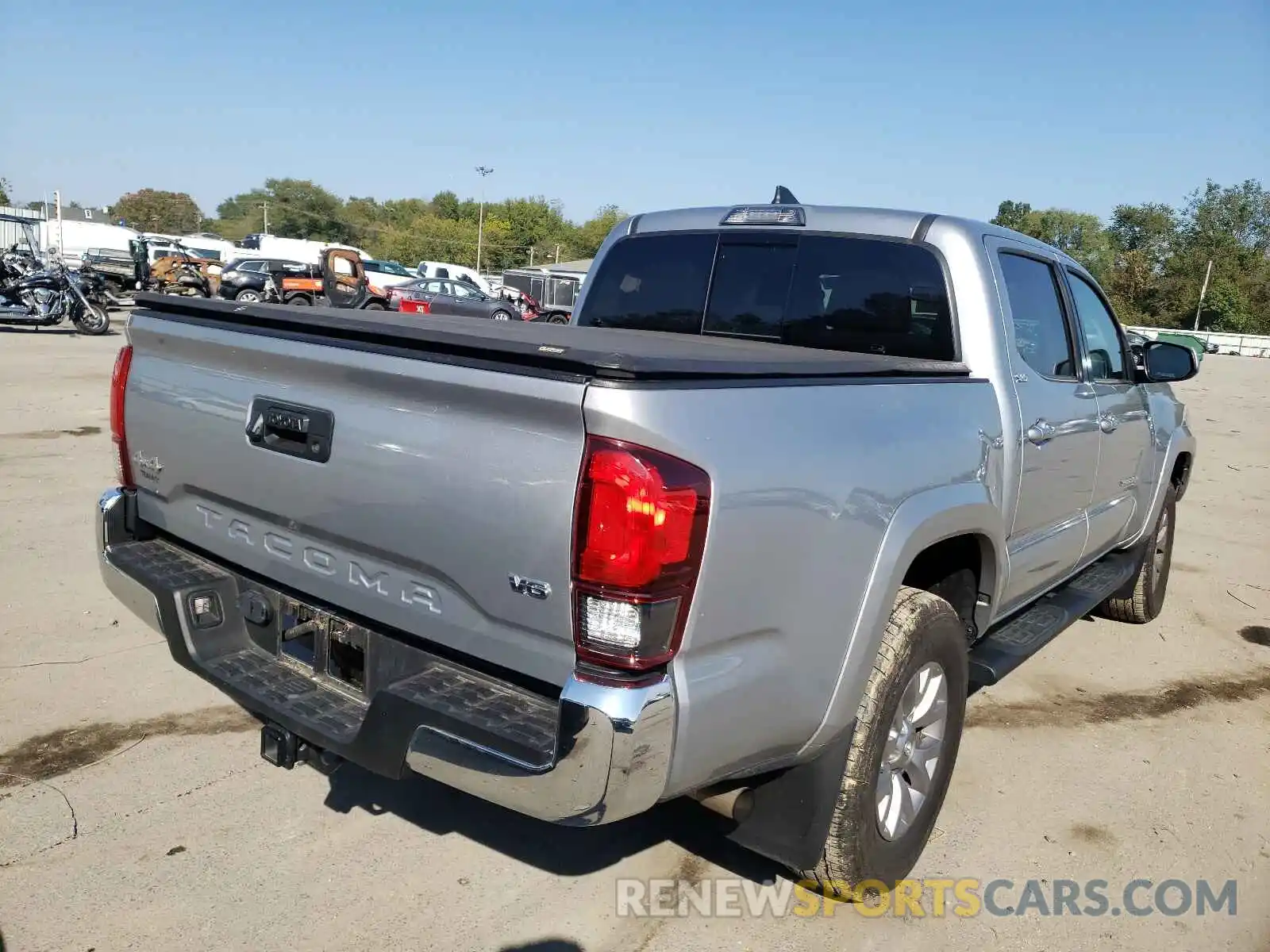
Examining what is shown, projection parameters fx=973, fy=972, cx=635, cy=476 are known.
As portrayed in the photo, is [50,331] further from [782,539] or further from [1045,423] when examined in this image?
[782,539]

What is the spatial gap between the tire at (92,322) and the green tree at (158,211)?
106276mm

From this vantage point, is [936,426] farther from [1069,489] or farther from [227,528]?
[227,528]

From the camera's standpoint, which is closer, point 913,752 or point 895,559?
point 895,559

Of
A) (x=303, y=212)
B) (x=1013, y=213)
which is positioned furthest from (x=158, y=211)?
(x=1013, y=213)

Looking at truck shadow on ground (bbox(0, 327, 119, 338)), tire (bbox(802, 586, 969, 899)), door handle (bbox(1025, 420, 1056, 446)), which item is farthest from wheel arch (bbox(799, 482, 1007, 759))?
truck shadow on ground (bbox(0, 327, 119, 338))

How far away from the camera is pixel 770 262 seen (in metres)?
3.83

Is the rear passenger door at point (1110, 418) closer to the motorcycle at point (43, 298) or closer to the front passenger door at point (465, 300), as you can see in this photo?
the front passenger door at point (465, 300)

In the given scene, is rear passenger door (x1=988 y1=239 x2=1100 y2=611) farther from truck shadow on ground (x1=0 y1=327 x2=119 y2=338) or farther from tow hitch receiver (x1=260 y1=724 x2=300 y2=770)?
truck shadow on ground (x1=0 y1=327 x2=119 y2=338)

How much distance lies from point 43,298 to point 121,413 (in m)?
16.9

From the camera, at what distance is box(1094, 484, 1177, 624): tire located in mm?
5516

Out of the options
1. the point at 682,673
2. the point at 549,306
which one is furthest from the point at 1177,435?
the point at 549,306

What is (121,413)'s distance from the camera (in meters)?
3.10

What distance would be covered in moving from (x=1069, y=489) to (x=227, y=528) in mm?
3128

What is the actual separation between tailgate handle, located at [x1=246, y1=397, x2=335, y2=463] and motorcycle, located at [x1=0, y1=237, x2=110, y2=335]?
56.9 feet
